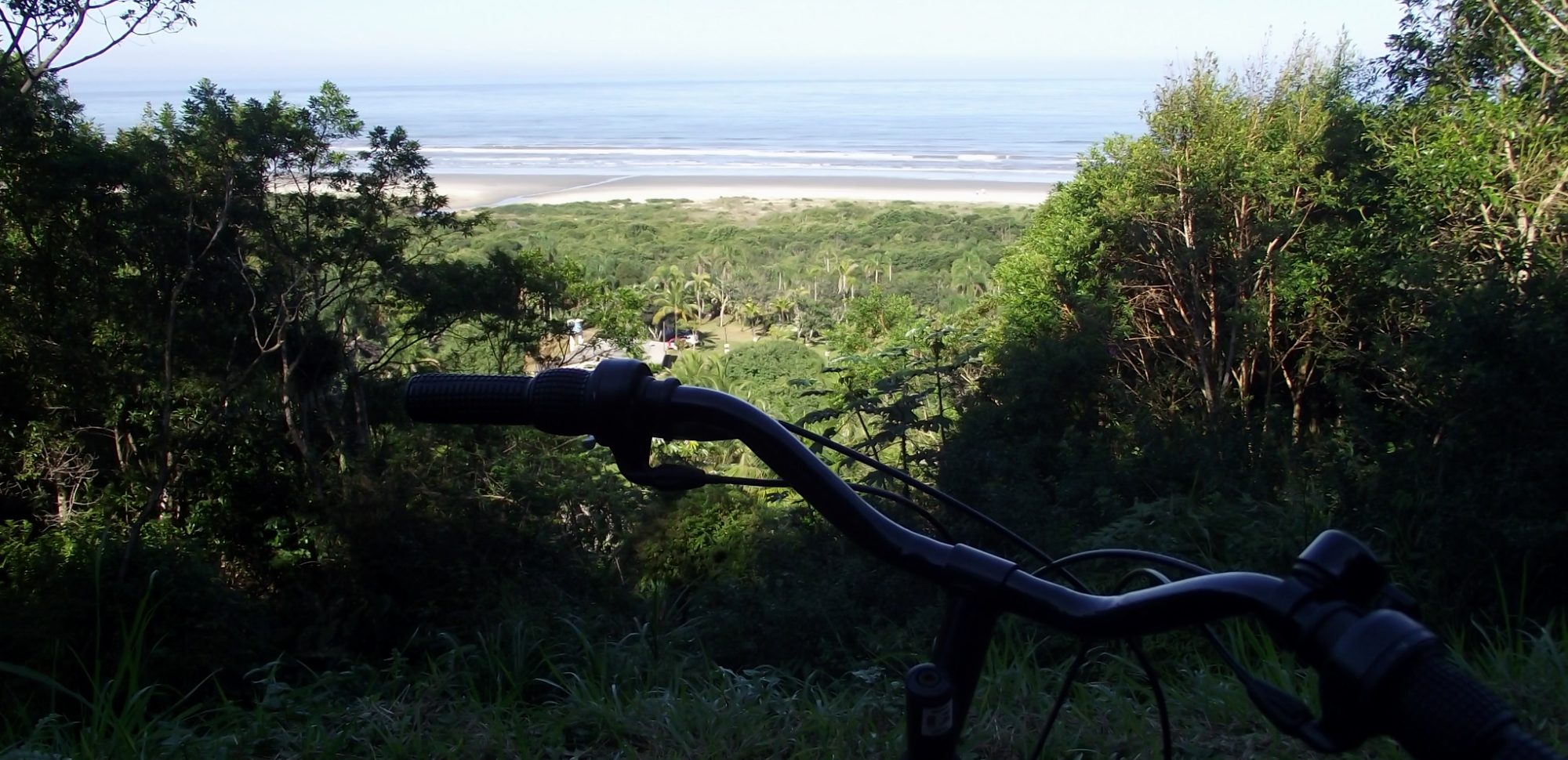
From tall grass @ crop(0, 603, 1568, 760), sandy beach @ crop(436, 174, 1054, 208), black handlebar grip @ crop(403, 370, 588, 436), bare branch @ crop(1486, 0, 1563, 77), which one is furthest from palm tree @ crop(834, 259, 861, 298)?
black handlebar grip @ crop(403, 370, 588, 436)

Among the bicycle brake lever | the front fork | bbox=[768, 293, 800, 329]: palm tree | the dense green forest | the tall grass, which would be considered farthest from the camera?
bbox=[768, 293, 800, 329]: palm tree

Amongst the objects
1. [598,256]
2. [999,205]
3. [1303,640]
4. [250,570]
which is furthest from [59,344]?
[999,205]

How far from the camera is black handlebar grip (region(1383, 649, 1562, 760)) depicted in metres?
0.69

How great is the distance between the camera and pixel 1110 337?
12.7m

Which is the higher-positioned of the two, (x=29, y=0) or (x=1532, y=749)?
(x=29, y=0)

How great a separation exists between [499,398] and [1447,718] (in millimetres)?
911

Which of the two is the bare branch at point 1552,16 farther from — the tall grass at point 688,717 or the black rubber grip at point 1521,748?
the black rubber grip at point 1521,748

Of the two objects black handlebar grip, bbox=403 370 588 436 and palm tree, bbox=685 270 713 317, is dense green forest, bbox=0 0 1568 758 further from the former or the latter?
palm tree, bbox=685 270 713 317

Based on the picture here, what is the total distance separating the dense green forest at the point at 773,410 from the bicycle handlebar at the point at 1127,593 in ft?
9.95

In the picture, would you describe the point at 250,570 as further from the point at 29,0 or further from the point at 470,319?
the point at 29,0

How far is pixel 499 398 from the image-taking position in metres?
1.18

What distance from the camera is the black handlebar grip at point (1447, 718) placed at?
69cm

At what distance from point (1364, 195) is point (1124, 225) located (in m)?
2.76

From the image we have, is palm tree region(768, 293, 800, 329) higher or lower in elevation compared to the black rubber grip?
lower
